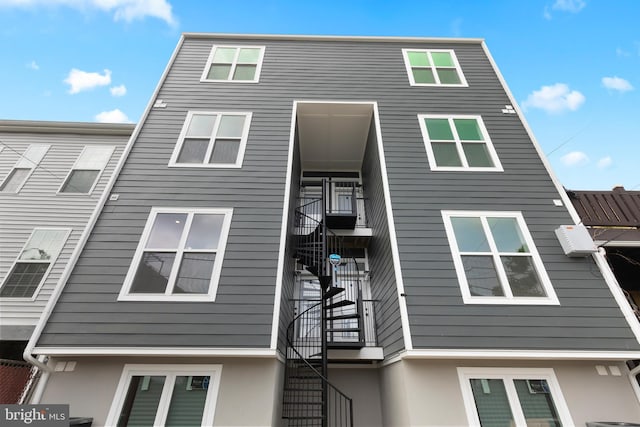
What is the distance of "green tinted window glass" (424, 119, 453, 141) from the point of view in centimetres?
520

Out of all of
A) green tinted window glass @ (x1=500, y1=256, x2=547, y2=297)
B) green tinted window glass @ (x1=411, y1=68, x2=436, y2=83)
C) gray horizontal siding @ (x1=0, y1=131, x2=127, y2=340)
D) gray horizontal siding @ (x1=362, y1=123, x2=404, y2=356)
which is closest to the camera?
green tinted window glass @ (x1=500, y1=256, x2=547, y2=297)

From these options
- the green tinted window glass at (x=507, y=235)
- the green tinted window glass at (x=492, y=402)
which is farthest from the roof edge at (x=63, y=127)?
the green tinted window glass at (x=492, y=402)

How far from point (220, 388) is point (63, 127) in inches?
335

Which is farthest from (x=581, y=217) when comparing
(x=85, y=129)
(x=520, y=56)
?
(x=85, y=129)

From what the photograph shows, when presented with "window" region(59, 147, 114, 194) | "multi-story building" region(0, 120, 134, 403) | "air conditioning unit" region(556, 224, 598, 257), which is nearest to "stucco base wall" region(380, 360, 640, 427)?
"air conditioning unit" region(556, 224, 598, 257)

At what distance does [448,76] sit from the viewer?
Answer: 624cm

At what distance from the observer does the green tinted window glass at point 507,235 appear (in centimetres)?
397

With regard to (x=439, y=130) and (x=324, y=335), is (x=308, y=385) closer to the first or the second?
(x=324, y=335)

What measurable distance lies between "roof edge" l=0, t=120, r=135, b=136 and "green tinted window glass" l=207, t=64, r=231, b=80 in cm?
283

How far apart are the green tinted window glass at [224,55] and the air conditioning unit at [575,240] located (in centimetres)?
796

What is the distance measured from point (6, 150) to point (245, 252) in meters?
8.32

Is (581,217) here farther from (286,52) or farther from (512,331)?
(286,52)

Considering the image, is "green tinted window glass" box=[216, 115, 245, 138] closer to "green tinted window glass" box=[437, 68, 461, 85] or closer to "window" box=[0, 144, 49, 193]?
"green tinted window glass" box=[437, 68, 461, 85]

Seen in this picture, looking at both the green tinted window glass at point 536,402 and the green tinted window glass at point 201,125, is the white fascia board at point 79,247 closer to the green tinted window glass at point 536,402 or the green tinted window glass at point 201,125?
the green tinted window glass at point 201,125
